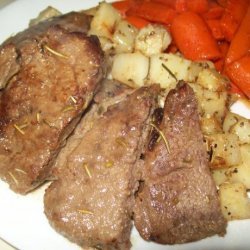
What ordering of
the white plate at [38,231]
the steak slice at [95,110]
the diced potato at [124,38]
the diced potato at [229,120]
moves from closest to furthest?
the white plate at [38,231]
the steak slice at [95,110]
the diced potato at [229,120]
the diced potato at [124,38]

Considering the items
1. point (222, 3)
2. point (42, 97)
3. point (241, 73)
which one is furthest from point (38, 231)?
point (222, 3)

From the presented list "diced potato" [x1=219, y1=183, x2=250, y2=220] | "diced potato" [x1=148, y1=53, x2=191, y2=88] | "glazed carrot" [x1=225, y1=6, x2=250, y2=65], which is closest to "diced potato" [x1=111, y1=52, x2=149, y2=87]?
"diced potato" [x1=148, y1=53, x2=191, y2=88]

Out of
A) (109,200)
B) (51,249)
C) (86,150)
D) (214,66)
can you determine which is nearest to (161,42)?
(214,66)

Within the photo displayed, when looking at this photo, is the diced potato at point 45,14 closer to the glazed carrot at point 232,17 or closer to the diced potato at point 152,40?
the diced potato at point 152,40

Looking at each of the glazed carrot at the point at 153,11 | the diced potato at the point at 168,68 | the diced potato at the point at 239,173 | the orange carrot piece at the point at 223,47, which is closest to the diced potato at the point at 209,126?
the diced potato at the point at 239,173

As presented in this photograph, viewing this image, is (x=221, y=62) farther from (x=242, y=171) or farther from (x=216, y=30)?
(x=242, y=171)

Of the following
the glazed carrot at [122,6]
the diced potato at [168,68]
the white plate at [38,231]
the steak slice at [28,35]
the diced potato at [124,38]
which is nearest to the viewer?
the white plate at [38,231]
